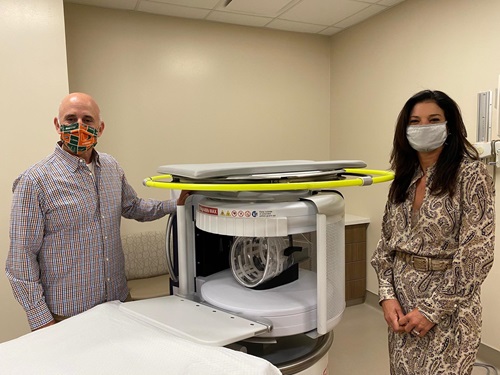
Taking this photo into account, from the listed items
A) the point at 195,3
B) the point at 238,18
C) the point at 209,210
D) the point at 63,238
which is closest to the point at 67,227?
the point at 63,238

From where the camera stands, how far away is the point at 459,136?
5.00 ft

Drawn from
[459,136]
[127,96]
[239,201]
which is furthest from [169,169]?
[127,96]

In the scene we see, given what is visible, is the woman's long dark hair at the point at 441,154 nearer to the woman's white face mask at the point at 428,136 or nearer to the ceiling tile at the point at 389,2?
the woman's white face mask at the point at 428,136

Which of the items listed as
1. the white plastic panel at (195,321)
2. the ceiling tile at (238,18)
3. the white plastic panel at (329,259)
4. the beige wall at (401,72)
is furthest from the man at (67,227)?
the beige wall at (401,72)

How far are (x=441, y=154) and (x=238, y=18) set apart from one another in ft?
7.60

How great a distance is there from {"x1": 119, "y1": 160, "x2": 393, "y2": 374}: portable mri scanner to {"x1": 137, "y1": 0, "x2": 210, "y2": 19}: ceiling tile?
2.14 metres

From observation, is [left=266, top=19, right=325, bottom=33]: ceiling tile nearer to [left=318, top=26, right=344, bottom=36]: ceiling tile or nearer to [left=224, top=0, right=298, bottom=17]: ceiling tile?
[left=318, top=26, right=344, bottom=36]: ceiling tile

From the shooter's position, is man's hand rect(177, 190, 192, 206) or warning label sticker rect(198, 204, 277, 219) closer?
warning label sticker rect(198, 204, 277, 219)

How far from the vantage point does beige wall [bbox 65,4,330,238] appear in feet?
10.1

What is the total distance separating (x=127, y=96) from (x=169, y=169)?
2065 mm

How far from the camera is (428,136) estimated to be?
4.98 ft

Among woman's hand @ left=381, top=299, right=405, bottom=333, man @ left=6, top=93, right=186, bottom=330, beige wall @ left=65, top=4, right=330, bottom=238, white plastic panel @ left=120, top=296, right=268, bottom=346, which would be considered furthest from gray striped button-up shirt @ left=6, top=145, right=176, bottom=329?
beige wall @ left=65, top=4, right=330, bottom=238

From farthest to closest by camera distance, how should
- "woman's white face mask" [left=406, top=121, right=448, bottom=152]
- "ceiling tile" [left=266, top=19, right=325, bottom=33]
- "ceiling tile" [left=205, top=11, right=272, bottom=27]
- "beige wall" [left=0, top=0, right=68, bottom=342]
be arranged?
"ceiling tile" [left=266, top=19, right=325, bottom=33] → "ceiling tile" [left=205, top=11, right=272, bottom=27] → "beige wall" [left=0, top=0, right=68, bottom=342] → "woman's white face mask" [left=406, top=121, right=448, bottom=152]

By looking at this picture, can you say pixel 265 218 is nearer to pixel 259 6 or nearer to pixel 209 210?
pixel 209 210
